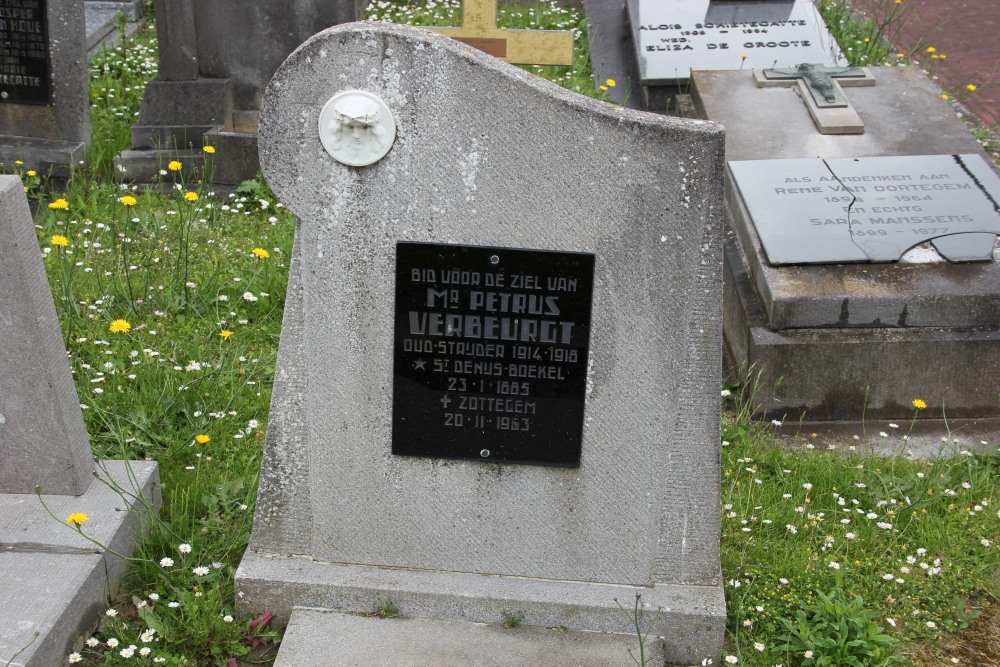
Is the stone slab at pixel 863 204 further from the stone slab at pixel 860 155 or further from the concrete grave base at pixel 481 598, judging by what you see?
the concrete grave base at pixel 481 598

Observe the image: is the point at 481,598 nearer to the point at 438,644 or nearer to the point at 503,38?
the point at 438,644

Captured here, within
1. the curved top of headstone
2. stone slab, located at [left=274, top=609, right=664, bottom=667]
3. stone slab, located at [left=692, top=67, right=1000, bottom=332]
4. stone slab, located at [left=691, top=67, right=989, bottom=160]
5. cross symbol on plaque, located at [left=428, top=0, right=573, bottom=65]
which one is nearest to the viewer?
the curved top of headstone

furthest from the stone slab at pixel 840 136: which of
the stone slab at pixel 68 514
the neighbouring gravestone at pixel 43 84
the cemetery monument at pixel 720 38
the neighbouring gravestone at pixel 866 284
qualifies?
the neighbouring gravestone at pixel 43 84

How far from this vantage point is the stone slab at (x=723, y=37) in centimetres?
617

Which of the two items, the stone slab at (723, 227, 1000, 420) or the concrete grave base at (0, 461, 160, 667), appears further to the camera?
the stone slab at (723, 227, 1000, 420)

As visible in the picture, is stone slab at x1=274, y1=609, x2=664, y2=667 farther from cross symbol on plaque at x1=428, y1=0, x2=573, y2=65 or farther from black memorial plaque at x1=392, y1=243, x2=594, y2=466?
cross symbol on plaque at x1=428, y1=0, x2=573, y2=65

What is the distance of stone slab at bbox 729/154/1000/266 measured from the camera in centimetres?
375

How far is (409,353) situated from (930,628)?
1522 mm

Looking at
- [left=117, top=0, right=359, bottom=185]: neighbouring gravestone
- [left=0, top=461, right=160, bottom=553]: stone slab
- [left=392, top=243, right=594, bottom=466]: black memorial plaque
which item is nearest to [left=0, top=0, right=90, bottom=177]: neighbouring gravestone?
[left=117, top=0, right=359, bottom=185]: neighbouring gravestone

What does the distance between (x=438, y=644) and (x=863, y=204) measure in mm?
2406

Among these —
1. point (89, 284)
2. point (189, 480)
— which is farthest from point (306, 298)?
point (89, 284)

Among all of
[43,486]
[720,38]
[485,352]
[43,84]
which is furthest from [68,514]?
[720,38]

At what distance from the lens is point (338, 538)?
2625 millimetres

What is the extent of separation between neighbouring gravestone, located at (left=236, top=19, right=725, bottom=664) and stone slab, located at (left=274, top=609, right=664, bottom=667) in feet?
0.09
